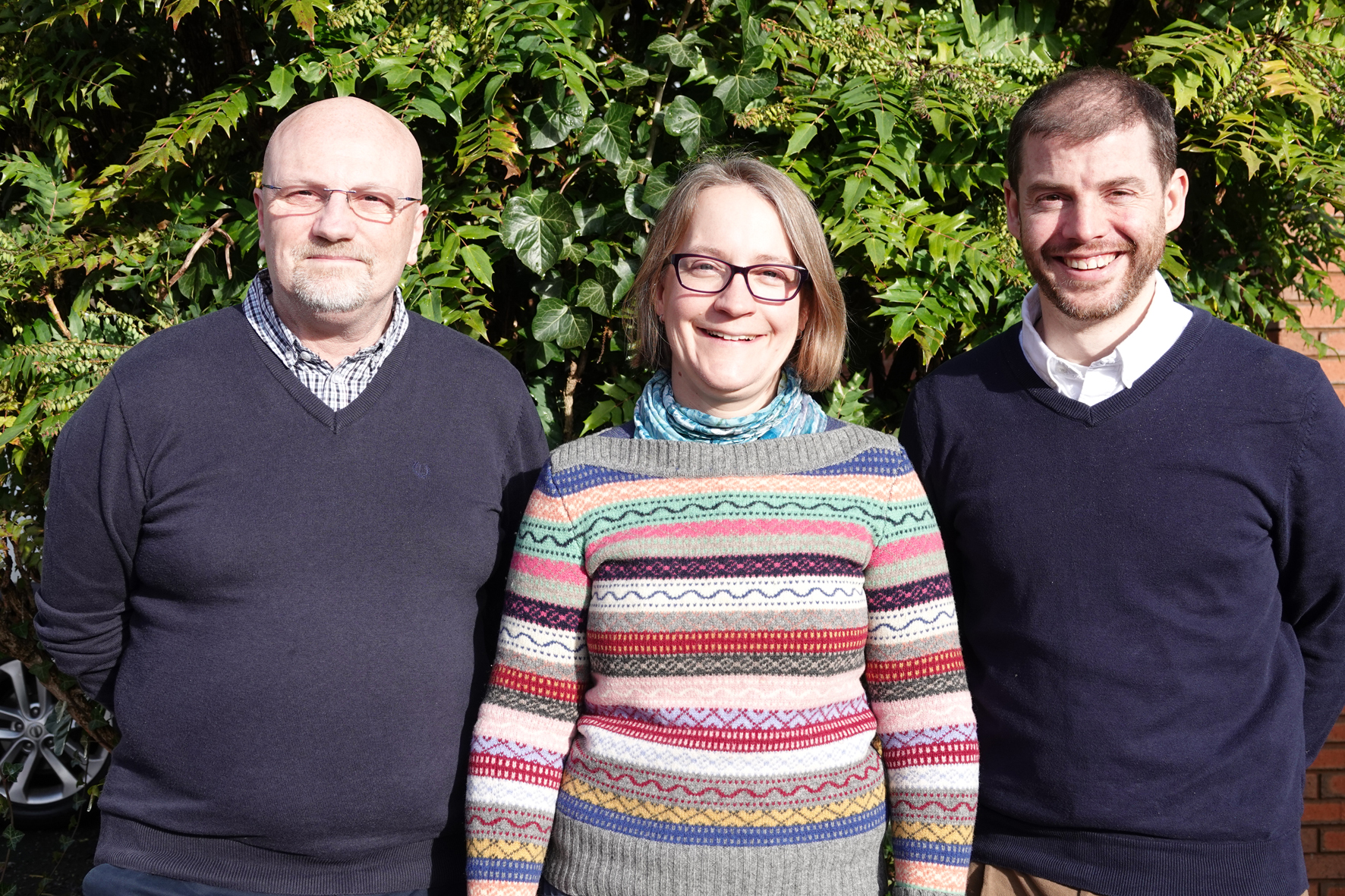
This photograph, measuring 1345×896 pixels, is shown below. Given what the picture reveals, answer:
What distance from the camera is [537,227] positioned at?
277cm

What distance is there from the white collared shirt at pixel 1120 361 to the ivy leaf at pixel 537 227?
1164 mm

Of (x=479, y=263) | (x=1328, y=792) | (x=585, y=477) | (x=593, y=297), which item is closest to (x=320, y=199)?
(x=479, y=263)

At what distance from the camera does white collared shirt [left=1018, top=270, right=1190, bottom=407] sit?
7.33 ft

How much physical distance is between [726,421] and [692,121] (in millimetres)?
1000

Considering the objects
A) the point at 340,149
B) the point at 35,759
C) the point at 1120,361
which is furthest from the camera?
the point at 35,759

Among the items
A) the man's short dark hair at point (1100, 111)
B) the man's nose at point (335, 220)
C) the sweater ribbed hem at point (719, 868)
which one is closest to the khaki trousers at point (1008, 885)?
the sweater ribbed hem at point (719, 868)

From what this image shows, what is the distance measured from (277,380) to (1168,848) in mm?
1941

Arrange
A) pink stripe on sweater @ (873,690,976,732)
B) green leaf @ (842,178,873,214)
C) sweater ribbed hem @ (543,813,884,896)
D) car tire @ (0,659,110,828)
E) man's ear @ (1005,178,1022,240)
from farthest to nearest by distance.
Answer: car tire @ (0,659,110,828)
green leaf @ (842,178,873,214)
man's ear @ (1005,178,1022,240)
pink stripe on sweater @ (873,690,976,732)
sweater ribbed hem @ (543,813,884,896)

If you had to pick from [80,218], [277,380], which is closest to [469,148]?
[277,380]

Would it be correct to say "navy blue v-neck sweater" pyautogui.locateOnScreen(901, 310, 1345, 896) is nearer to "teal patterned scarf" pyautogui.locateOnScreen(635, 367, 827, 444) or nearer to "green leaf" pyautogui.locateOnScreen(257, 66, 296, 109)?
Result: "teal patterned scarf" pyautogui.locateOnScreen(635, 367, 827, 444)

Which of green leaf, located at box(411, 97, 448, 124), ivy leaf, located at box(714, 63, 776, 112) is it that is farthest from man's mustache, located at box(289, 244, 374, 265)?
ivy leaf, located at box(714, 63, 776, 112)

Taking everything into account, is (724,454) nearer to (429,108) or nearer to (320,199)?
(320,199)

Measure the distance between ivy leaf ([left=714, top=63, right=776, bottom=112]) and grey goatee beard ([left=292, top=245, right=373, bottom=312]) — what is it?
3.30ft

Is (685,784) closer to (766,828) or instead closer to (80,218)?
(766,828)
